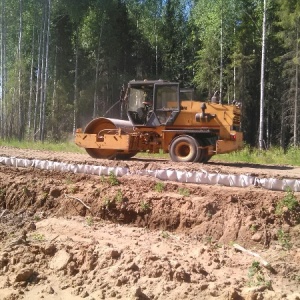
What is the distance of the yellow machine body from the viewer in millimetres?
12617

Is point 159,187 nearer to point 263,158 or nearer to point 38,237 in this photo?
point 38,237

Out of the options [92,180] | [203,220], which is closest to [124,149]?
[92,180]

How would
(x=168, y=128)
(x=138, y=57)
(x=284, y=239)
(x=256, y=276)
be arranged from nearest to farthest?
(x=256, y=276)
(x=284, y=239)
(x=168, y=128)
(x=138, y=57)

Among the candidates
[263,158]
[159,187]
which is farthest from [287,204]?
[263,158]

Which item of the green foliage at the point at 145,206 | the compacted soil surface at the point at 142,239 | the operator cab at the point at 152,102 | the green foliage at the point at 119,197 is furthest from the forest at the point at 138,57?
the green foliage at the point at 145,206

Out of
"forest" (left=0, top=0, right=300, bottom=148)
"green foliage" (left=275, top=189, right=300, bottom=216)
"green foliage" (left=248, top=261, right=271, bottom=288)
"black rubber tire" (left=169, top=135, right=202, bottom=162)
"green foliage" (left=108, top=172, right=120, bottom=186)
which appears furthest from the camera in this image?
"forest" (left=0, top=0, right=300, bottom=148)

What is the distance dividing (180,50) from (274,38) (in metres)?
8.14

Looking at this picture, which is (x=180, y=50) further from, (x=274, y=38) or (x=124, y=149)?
(x=124, y=149)

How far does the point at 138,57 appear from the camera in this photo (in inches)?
1421

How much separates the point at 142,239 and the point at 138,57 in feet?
101

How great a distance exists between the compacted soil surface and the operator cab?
14.6 ft

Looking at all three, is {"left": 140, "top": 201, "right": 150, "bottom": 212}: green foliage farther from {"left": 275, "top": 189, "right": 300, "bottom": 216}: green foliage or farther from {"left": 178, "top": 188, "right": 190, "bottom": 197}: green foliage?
{"left": 275, "top": 189, "right": 300, "bottom": 216}: green foliage

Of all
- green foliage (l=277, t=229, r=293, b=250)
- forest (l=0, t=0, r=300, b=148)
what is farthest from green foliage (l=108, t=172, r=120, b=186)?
forest (l=0, t=0, r=300, b=148)

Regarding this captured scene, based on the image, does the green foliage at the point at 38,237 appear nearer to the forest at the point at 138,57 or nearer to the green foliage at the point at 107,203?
the green foliage at the point at 107,203
